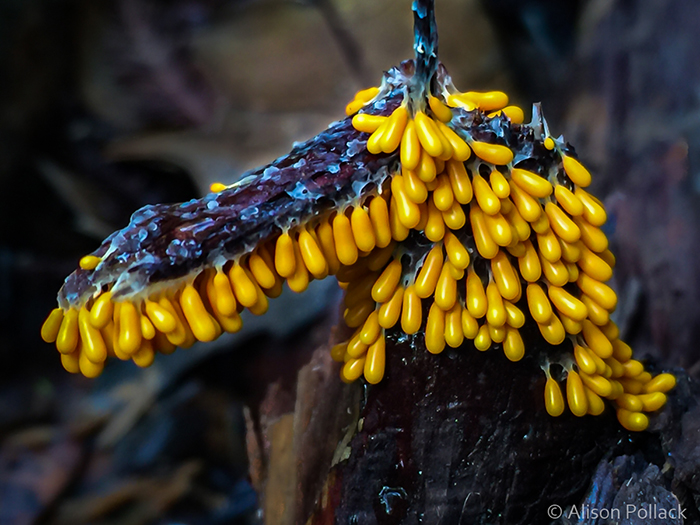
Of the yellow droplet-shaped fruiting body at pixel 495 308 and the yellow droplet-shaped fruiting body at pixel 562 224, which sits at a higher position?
the yellow droplet-shaped fruiting body at pixel 562 224

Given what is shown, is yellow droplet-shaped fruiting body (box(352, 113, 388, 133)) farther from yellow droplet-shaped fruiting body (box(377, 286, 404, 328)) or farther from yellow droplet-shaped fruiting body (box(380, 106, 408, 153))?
yellow droplet-shaped fruiting body (box(377, 286, 404, 328))

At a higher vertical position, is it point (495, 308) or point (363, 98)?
point (363, 98)

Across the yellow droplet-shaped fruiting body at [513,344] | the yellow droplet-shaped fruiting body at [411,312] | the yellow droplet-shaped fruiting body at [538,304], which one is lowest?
the yellow droplet-shaped fruiting body at [513,344]

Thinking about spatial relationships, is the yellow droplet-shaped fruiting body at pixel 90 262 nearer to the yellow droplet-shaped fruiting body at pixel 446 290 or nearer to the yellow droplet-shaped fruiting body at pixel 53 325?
the yellow droplet-shaped fruiting body at pixel 53 325

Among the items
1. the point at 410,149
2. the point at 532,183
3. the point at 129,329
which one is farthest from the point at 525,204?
the point at 129,329

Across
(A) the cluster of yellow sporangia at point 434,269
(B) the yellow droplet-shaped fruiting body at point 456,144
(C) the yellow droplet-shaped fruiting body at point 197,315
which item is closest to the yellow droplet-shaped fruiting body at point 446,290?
(A) the cluster of yellow sporangia at point 434,269

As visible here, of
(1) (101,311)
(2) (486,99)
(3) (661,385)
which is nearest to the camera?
(1) (101,311)

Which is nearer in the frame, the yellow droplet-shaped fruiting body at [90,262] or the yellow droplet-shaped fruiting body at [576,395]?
the yellow droplet-shaped fruiting body at [90,262]

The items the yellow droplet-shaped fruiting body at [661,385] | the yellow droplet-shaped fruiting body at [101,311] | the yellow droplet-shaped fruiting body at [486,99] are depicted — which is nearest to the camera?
the yellow droplet-shaped fruiting body at [101,311]

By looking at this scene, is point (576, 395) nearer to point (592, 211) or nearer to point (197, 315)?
point (592, 211)

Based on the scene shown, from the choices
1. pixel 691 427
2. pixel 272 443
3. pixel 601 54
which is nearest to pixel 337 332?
pixel 272 443
